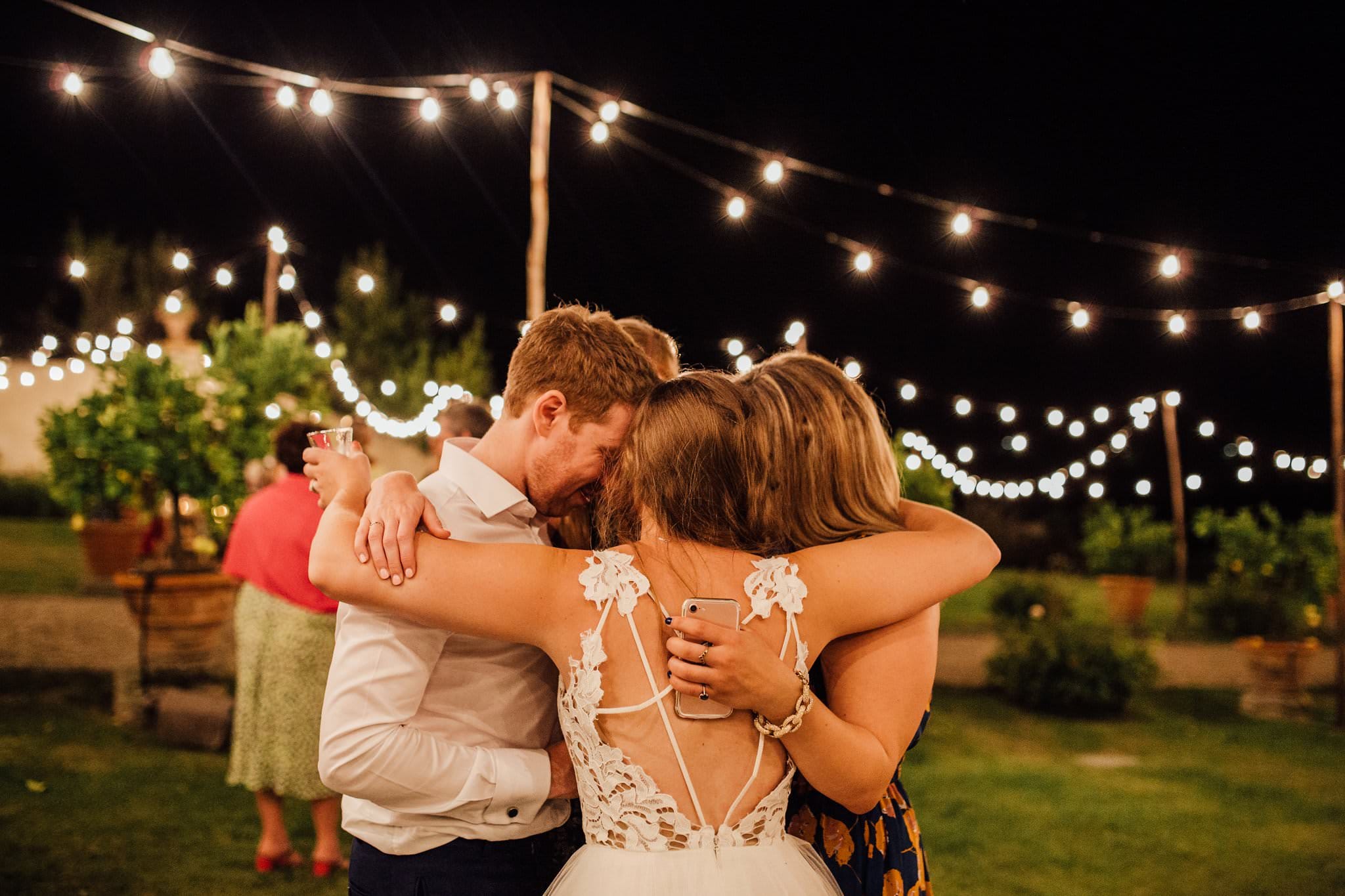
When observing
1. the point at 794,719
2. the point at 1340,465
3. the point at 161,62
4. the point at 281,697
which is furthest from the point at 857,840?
the point at 1340,465

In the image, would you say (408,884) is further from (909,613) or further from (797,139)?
(797,139)

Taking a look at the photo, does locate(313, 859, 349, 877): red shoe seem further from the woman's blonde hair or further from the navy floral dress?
the woman's blonde hair

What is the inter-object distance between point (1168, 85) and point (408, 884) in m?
7.41

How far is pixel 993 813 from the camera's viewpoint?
5.44m

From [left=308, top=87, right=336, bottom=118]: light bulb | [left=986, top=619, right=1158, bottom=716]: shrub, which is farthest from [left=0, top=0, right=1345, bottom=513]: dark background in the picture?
[left=986, top=619, right=1158, bottom=716]: shrub

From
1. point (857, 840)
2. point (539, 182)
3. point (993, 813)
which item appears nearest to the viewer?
point (857, 840)

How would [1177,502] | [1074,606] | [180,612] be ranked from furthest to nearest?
1. [1177,502]
2. [1074,606]
3. [180,612]

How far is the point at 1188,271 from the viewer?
6230 millimetres

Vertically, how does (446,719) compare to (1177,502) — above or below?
below

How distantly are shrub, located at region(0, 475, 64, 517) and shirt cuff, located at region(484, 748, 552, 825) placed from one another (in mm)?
22300

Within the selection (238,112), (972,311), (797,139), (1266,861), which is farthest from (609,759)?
(972,311)

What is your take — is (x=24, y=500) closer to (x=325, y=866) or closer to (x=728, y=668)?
(x=325, y=866)

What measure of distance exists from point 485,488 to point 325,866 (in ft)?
10.4

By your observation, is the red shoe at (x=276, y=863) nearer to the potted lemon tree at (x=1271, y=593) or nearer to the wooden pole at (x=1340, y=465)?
the wooden pole at (x=1340, y=465)
